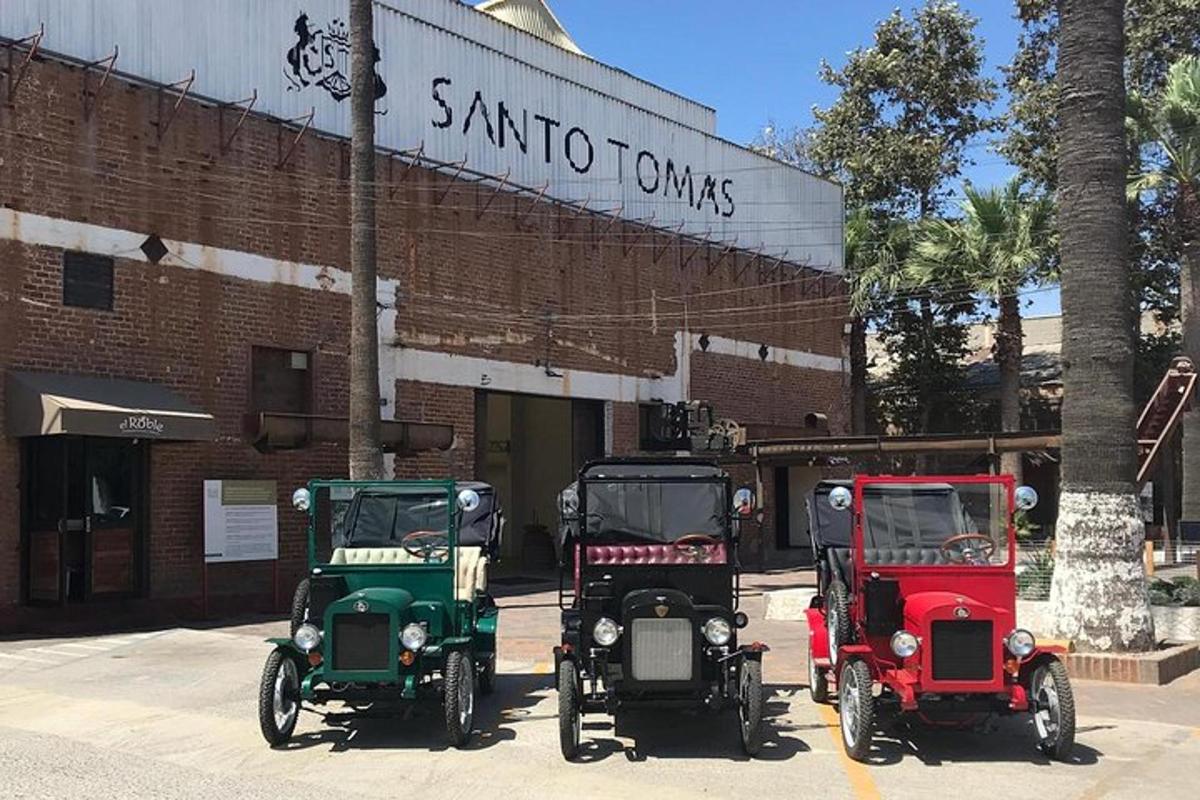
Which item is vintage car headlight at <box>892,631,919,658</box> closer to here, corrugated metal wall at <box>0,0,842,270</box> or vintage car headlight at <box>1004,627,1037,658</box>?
vintage car headlight at <box>1004,627,1037,658</box>

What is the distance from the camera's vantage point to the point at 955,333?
115ft

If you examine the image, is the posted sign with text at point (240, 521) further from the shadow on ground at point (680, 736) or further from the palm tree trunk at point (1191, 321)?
the palm tree trunk at point (1191, 321)

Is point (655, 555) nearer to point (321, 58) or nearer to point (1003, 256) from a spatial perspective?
point (321, 58)

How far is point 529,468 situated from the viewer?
29.2 meters

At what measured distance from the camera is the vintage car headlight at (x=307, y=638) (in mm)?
8125

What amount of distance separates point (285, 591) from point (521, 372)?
6.77 m

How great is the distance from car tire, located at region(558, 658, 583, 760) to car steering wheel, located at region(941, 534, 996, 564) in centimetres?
289

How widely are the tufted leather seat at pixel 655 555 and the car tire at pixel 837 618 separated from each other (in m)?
0.99

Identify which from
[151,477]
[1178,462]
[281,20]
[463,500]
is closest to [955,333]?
[1178,462]

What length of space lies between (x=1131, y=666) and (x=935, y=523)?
10.8 ft

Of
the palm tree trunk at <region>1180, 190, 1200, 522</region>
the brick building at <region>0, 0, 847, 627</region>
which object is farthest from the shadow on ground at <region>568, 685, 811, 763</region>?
the palm tree trunk at <region>1180, 190, 1200, 522</region>

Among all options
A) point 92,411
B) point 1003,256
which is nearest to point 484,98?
point 92,411

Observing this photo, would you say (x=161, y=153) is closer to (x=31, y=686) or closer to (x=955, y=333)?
(x=31, y=686)

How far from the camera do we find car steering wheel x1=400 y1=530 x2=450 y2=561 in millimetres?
9031
